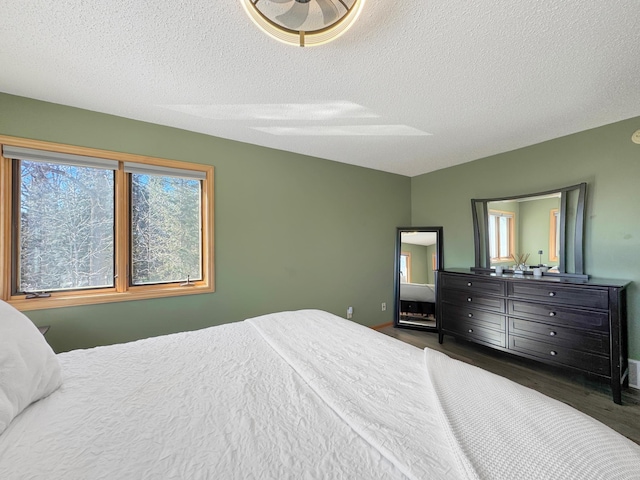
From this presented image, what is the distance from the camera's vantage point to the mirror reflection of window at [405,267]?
3.85 m

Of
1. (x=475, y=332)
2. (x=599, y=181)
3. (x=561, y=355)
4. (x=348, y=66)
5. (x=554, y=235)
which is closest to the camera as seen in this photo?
(x=348, y=66)

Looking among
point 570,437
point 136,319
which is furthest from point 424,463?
point 136,319

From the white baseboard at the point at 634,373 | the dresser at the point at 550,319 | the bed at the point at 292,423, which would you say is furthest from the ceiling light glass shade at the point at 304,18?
the white baseboard at the point at 634,373

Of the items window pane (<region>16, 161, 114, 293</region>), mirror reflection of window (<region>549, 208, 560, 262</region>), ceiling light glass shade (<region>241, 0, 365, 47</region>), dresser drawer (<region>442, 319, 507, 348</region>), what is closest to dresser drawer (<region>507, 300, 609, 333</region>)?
dresser drawer (<region>442, 319, 507, 348</region>)

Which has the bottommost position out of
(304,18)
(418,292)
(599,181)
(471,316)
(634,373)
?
(634,373)

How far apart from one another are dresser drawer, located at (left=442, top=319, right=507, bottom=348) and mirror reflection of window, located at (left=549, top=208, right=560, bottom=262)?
3.24 feet

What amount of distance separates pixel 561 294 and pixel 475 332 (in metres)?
0.92

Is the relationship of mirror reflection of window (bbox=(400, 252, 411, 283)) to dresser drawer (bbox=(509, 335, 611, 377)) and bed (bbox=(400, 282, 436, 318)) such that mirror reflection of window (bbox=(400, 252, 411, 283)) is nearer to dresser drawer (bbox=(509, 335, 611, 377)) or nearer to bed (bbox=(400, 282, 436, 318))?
bed (bbox=(400, 282, 436, 318))

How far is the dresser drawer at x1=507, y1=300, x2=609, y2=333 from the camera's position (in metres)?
2.04

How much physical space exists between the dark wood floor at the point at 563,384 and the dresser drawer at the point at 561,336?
37cm

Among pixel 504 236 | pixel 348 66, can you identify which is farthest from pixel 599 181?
pixel 348 66

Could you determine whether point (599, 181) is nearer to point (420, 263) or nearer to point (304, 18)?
point (420, 263)

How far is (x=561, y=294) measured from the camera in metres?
2.23

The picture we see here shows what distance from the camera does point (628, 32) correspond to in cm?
133
